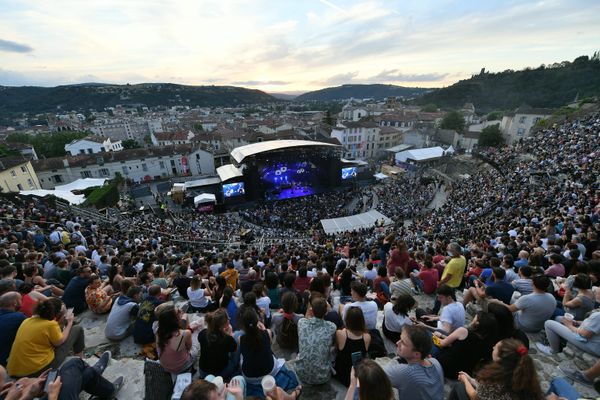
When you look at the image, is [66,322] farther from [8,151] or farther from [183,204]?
[8,151]

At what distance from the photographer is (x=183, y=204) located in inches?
1064

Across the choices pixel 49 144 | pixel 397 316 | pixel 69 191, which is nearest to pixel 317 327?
pixel 397 316

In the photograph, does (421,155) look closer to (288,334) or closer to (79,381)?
(288,334)

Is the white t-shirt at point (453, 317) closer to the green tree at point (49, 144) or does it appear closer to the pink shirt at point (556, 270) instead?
the pink shirt at point (556, 270)

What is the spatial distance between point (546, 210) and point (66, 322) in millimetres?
16654

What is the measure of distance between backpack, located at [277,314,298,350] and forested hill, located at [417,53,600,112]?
2977 inches

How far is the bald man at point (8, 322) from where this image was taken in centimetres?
324

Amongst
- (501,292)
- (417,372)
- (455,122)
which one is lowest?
(455,122)

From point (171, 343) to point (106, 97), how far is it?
176m

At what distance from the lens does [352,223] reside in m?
18.9

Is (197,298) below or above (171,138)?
above

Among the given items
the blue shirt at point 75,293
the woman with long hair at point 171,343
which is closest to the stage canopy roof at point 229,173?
the blue shirt at point 75,293

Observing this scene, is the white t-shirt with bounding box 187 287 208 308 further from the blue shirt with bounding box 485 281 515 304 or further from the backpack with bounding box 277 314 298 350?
the blue shirt with bounding box 485 281 515 304

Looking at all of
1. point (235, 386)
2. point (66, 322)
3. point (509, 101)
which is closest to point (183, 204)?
point (66, 322)
